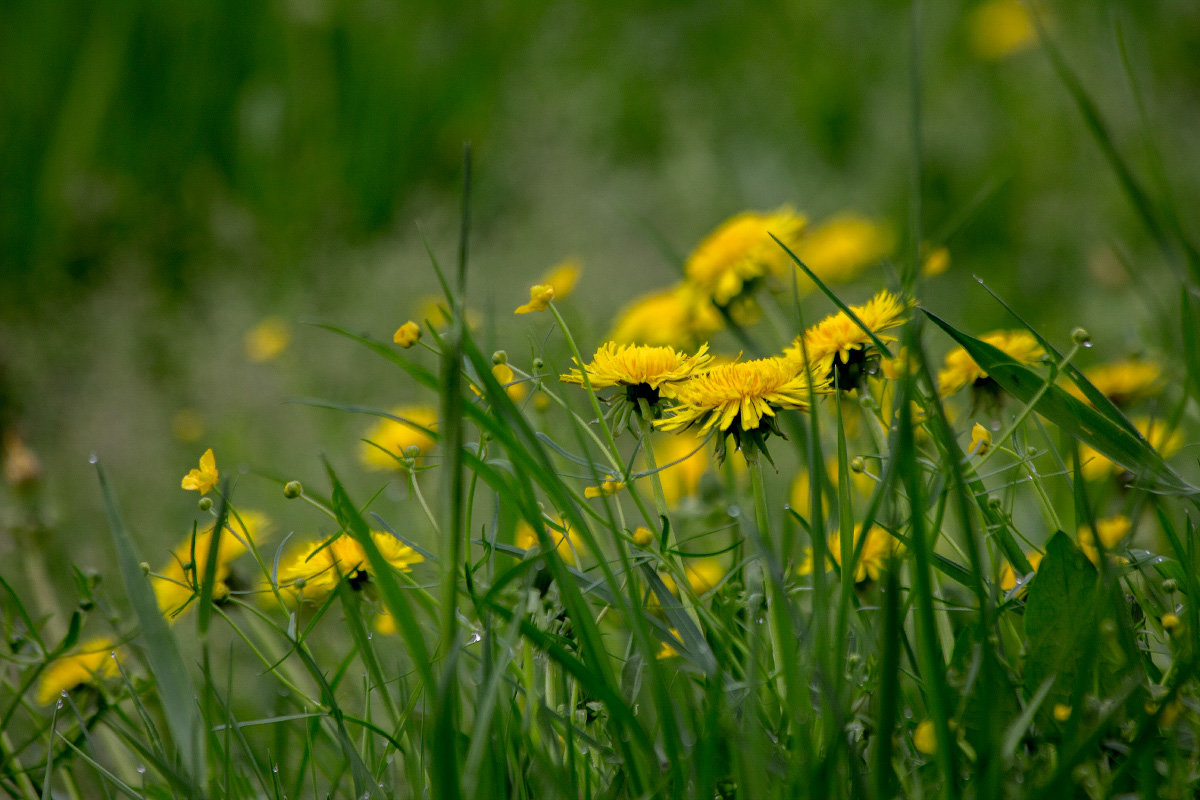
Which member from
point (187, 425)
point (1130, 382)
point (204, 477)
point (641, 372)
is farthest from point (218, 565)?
point (187, 425)

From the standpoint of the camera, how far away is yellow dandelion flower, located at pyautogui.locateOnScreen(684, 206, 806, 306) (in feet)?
3.12

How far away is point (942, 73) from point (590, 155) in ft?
2.95

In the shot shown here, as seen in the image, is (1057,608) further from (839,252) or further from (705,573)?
(839,252)

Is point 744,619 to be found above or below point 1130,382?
below

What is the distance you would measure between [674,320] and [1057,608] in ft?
1.95

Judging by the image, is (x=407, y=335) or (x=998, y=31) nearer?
(x=407, y=335)

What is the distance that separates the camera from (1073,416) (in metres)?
0.57

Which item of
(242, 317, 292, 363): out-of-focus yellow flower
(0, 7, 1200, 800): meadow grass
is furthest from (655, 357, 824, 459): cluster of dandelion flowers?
(242, 317, 292, 363): out-of-focus yellow flower

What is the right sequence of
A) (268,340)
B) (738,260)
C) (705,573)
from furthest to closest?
(268,340)
(738,260)
(705,573)

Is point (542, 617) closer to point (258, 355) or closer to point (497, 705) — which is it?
point (497, 705)

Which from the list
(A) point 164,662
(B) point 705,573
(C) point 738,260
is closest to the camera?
(A) point 164,662

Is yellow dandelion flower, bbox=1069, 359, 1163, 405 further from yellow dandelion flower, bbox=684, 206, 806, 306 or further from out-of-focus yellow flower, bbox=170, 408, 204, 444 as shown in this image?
out-of-focus yellow flower, bbox=170, 408, 204, 444

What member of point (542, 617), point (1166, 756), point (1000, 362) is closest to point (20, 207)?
point (542, 617)

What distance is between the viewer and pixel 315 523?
1.42 meters
